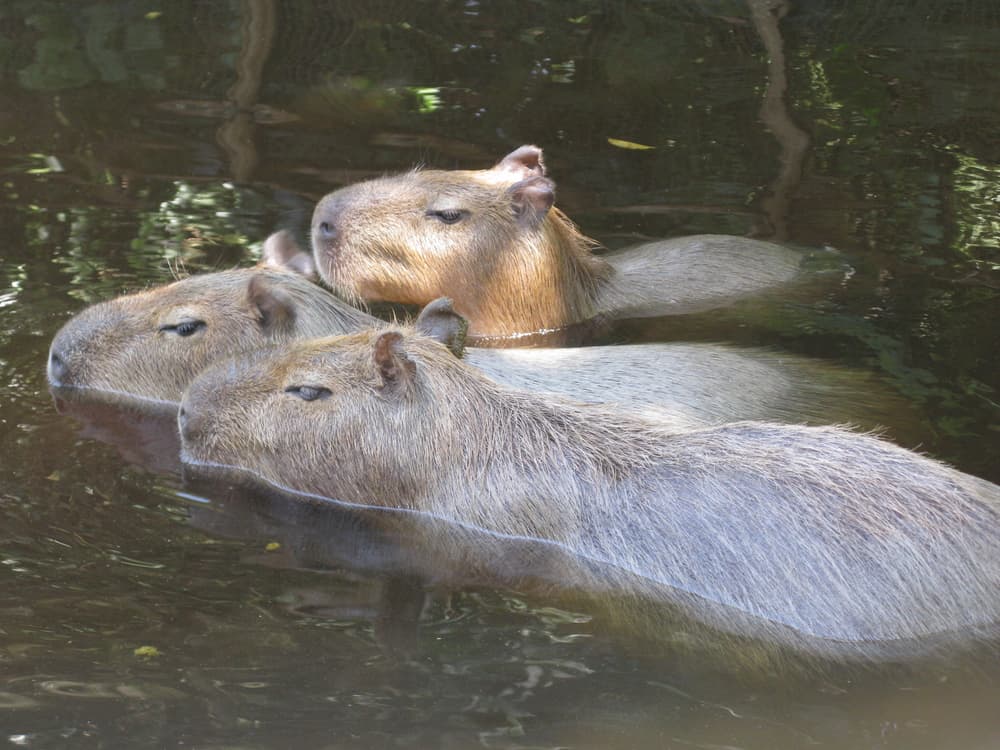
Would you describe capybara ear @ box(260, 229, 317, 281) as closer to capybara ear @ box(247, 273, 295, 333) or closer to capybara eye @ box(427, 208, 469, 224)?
capybara ear @ box(247, 273, 295, 333)

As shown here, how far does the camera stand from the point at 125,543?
4801 millimetres

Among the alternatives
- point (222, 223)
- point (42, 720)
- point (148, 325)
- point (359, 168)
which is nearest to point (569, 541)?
point (42, 720)

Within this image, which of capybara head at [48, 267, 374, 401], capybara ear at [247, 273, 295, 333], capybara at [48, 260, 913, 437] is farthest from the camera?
capybara head at [48, 267, 374, 401]

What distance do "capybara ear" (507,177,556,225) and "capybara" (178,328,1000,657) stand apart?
2.01m

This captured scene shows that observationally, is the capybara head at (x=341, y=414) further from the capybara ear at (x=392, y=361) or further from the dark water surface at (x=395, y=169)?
the dark water surface at (x=395, y=169)

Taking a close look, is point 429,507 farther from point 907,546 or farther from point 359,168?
point 359,168

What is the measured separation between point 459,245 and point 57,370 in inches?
81.0

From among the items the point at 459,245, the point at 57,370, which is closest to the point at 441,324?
the point at 459,245

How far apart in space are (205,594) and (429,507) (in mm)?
1056

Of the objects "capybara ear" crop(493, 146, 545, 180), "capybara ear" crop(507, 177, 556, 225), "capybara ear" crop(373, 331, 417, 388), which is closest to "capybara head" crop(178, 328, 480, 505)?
"capybara ear" crop(373, 331, 417, 388)

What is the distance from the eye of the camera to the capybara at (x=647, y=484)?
13.9ft

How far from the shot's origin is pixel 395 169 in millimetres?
8812

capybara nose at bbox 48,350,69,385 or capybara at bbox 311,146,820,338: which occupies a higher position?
capybara at bbox 311,146,820,338

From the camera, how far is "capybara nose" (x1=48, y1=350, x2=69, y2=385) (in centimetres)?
639
